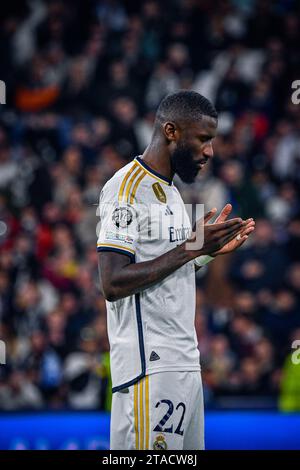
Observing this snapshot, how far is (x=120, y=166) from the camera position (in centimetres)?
1130

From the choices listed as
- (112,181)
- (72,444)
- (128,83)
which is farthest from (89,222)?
(112,181)

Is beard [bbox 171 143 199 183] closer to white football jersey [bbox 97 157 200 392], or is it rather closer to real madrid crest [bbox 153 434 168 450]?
white football jersey [bbox 97 157 200 392]

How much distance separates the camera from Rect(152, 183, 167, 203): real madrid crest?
14.7 ft

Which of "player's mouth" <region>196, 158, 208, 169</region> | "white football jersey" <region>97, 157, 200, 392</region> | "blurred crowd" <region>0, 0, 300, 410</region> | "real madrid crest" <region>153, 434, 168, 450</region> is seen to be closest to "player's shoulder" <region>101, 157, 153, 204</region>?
"white football jersey" <region>97, 157, 200, 392</region>

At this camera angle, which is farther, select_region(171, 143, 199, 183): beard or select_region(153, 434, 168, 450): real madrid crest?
select_region(171, 143, 199, 183): beard

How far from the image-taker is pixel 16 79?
1320 centimetres

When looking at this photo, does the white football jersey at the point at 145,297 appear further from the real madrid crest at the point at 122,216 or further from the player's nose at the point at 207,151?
the player's nose at the point at 207,151

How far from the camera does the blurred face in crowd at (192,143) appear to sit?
447 cm

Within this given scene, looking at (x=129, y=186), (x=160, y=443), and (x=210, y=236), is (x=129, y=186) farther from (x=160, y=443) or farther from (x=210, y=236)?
(x=160, y=443)

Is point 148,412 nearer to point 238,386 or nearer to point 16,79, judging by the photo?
point 238,386

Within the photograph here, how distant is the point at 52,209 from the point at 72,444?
4.31 metres

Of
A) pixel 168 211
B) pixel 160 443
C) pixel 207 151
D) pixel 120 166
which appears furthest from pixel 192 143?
pixel 120 166

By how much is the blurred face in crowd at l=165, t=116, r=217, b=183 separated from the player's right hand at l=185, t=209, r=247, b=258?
43 centimetres

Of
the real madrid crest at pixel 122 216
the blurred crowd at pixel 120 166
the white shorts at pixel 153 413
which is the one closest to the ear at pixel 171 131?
the real madrid crest at pixel 122 216
